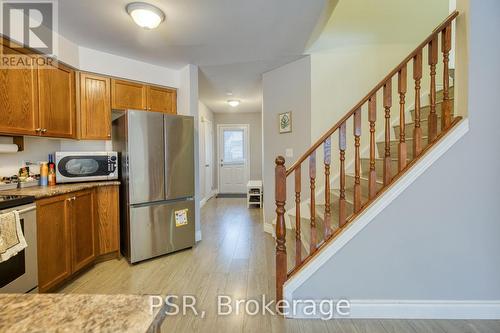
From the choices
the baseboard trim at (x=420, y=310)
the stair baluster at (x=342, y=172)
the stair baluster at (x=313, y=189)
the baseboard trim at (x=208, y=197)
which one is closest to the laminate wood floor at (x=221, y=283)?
the baseboard trim at (x=420, y=310)

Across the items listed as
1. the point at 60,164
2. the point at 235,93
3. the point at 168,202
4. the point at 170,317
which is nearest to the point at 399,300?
the point at 170,317

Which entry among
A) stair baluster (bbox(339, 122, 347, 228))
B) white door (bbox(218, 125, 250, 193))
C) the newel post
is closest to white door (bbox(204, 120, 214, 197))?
white door (bbox(218, 125, 250, 193))

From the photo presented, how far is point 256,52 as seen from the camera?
2.96 metres

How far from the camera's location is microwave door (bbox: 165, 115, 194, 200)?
110 inches

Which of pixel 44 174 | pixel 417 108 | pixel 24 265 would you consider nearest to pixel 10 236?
pixel 24 265

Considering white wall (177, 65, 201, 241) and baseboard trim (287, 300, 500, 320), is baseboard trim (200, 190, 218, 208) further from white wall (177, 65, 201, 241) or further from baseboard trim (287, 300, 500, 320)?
baseboard trim (287, 300, 500, 320)

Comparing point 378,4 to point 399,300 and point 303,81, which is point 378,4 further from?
point 399,300

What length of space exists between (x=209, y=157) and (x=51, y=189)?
4.42 meters

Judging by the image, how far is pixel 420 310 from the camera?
175cm

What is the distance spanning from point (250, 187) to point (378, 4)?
12.6ft

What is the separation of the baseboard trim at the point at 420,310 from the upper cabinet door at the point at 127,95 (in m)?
2.94

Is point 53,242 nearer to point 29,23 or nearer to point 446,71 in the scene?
point 29,23

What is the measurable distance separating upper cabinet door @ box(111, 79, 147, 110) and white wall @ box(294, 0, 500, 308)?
2.83 meters

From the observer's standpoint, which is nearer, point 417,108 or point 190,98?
point 417,108
